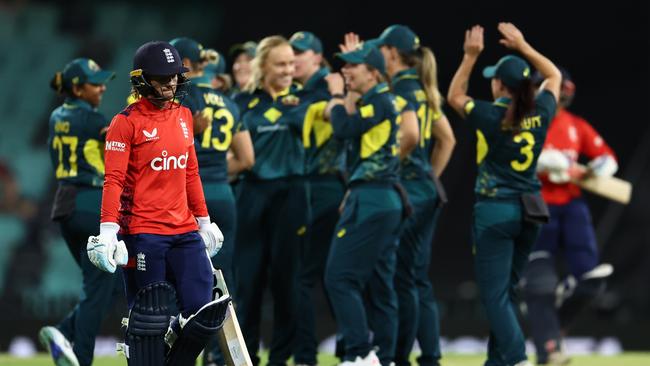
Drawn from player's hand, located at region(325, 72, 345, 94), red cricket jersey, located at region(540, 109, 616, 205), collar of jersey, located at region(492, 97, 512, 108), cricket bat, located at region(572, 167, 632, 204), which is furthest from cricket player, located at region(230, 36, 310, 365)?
cricket bat, located at region(572, 167, 632, 204)

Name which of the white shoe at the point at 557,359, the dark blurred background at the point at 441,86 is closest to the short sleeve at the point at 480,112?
the white shoe at the point at 557,359

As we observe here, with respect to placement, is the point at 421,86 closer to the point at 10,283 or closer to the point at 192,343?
the point at 192,343

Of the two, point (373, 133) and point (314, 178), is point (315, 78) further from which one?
point (373, 133)

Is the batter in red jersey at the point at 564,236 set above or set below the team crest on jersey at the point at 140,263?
below

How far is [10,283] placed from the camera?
1248 cm

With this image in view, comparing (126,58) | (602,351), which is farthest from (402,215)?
(126,58)

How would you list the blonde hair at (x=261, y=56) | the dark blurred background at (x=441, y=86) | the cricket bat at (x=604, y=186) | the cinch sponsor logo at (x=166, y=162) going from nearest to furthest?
1. the cinch sponsor logo at (x=166, y=162)
2. the blonde hair at (x=261, y=56)
3. the cricket bat at (x=604, y=186)
4. the dark blurred background at (x=441, y=86)

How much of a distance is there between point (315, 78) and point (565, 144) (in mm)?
2388

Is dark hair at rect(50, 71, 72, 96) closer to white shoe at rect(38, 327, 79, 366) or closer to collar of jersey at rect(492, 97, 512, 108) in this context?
white shoe at rect(38, 327, 79, 366)

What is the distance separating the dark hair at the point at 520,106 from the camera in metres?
7.20

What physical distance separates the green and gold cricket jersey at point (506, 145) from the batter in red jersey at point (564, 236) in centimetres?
184

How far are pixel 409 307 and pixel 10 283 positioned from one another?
20.0ft

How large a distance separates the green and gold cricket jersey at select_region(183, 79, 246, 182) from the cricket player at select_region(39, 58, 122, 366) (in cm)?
63

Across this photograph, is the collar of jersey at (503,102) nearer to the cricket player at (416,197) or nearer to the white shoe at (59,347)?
the cricket player at (416,197)
